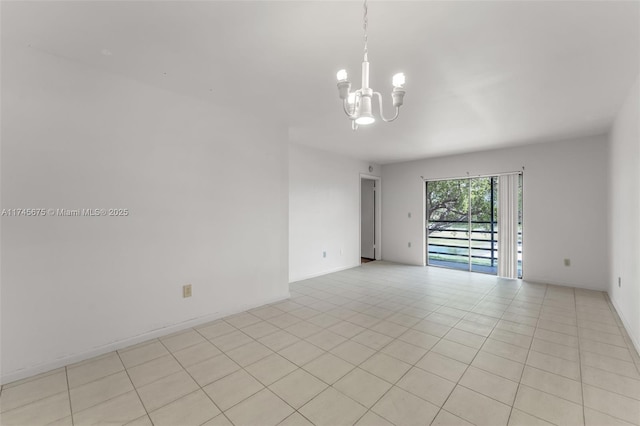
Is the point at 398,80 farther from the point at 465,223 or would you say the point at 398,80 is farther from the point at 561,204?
the point at 465,223

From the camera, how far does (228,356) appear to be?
2361mm

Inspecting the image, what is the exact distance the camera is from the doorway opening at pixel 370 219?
273 inches

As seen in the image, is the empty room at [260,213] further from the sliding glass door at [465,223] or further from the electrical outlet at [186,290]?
the sliding glass door at [465,223]

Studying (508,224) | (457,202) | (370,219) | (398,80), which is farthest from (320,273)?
(398,80)

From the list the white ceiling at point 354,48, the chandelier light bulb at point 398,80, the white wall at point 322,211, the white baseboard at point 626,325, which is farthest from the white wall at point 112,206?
the white baseboard at point 626,325

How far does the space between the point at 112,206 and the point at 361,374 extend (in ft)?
8.32

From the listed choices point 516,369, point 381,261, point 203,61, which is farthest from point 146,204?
point 381,261

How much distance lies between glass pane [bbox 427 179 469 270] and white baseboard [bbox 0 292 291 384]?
473cm

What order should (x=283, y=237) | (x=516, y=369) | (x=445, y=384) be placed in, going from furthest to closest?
(x=283, y=237) < (x=516, y=369) < (x=445, y=384)

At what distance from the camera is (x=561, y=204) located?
4578 mm

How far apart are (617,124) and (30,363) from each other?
639cm

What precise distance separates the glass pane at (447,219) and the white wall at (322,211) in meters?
1.67

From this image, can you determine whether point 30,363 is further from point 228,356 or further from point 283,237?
point 283,237

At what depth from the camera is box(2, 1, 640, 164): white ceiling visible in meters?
1.67
